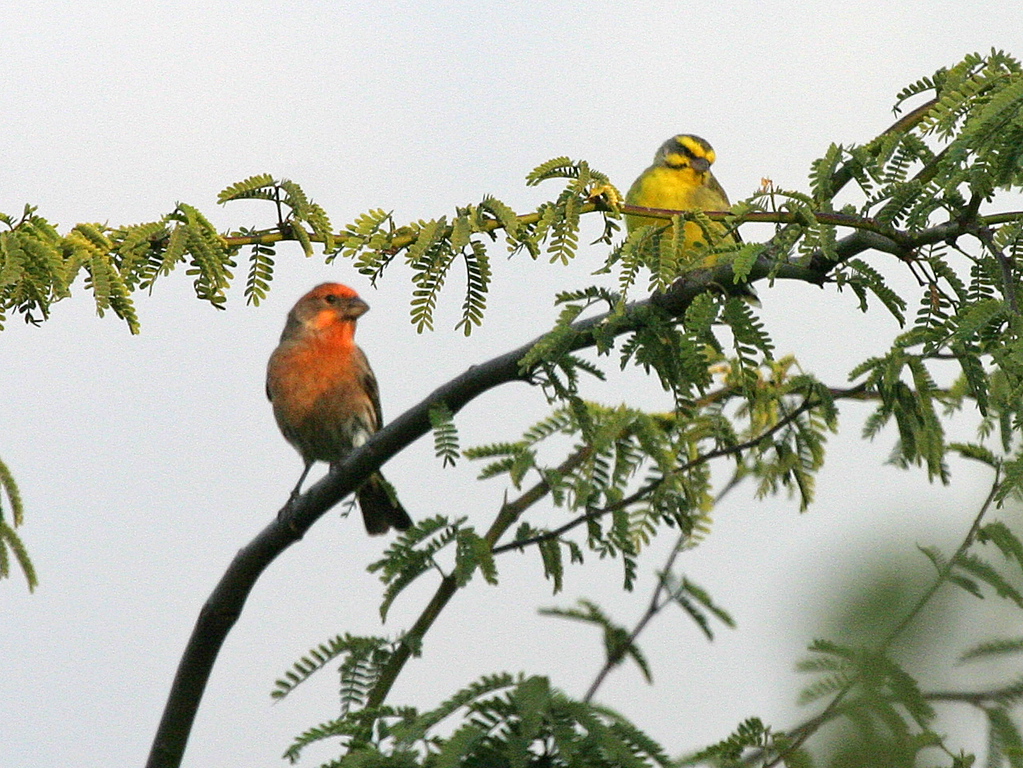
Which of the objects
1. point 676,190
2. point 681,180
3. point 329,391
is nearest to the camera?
point 329,391

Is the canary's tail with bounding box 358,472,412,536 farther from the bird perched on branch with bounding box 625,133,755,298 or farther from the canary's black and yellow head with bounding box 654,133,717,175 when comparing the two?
the canary's black and yellow head with bounding box 654,133,717,175

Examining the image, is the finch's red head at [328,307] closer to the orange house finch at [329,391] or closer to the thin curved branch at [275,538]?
the orange house finch at [329,391]

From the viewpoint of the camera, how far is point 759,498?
482cm

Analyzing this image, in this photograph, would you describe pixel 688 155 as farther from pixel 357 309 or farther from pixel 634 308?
pixel 634 308

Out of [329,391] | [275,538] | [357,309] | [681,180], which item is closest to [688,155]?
[681,180]

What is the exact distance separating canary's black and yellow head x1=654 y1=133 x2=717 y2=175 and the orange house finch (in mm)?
2726

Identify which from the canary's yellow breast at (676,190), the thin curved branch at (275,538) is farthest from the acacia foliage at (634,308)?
the canary's yellow breast at (676,190)

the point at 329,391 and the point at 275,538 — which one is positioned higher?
the point at 329,391

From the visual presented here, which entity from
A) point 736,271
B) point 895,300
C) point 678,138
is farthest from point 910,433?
point 678,138

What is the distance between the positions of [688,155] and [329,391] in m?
3.35

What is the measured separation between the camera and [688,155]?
374 inches

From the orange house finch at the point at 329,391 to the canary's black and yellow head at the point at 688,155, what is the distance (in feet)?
8.94

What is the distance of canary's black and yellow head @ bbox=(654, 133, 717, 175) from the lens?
9.48 m

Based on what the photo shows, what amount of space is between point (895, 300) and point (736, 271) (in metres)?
0.48
